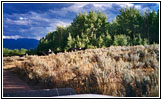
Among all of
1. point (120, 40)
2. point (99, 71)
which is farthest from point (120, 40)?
point (99, 71)

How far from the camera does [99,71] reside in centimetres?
552

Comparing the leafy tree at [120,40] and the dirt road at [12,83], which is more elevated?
the leafy tree at [120,40]

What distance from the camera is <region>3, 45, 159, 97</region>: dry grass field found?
16.0ft

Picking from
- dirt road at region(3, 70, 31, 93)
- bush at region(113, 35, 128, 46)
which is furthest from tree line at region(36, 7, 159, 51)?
dirt road at region(3, 70, 31, 93)

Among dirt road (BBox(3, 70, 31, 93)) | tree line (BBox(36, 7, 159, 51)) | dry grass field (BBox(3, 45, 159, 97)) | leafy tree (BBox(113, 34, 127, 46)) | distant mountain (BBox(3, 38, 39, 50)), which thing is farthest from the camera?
leafy tree (BBox(113, 34, 127, 46))

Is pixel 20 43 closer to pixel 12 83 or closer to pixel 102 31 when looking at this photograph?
pixel 12 83

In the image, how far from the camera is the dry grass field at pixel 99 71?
16.0 ft

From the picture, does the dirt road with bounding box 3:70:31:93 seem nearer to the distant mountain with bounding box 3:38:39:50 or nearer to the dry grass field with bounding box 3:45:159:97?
the dry grass field with bounding box 3:45:159:97

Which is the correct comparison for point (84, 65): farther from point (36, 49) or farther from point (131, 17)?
point (131, 17)

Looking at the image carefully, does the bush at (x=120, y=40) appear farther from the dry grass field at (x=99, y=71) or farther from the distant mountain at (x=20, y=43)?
the distant mountain at (x=20, y=43)

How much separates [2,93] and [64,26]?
8.56 feet

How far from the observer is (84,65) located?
21.1 feet

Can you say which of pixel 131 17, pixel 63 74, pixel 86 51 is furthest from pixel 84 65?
pixel 131 17

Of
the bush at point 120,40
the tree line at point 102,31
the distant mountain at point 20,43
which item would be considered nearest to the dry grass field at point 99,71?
the bush at point 120,40
